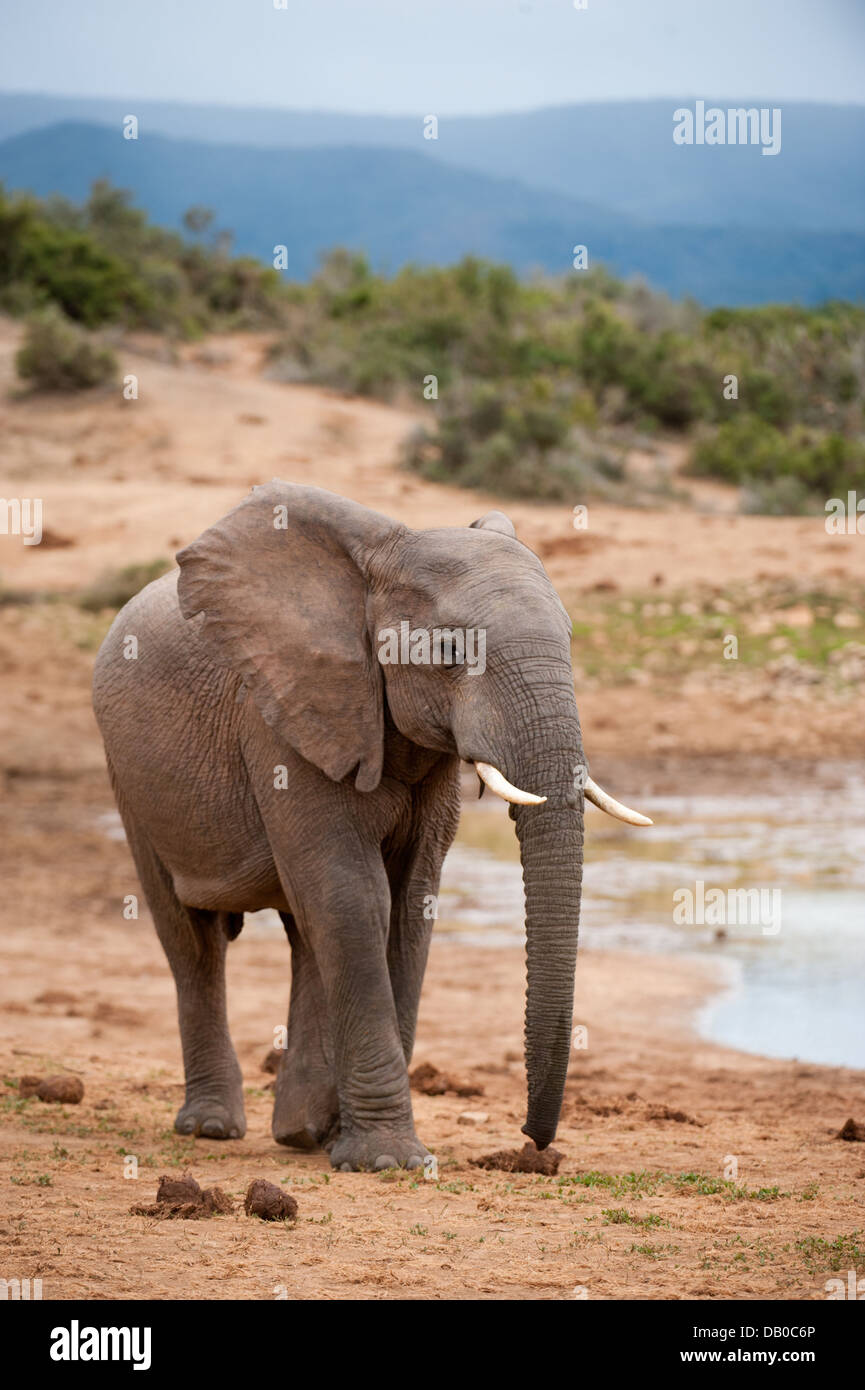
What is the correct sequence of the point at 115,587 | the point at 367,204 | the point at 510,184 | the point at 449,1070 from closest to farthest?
1. the point at 449,1070
2. the point at 115,587
3. the point at 510,184
4. the point at 367,204

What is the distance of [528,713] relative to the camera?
5566 millimetres

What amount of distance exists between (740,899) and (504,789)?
670 centimetres

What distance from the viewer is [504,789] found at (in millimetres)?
5422

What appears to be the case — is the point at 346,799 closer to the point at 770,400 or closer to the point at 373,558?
the point at 373,558

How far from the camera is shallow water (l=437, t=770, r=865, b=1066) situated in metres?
9.64

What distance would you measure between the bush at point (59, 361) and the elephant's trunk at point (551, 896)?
23.1m

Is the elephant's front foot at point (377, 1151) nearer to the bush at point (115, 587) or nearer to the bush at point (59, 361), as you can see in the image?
the bush at point (115, 587)

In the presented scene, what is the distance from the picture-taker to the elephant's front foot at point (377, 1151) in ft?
21.3

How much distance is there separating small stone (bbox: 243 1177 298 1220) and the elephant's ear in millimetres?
1396

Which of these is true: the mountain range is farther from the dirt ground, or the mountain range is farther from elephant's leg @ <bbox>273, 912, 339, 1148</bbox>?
elephant's leg @ <bbox>273, 912, 339, 1148</bbox>

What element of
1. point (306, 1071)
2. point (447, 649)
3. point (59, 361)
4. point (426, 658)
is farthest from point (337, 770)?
point (59, 361)
